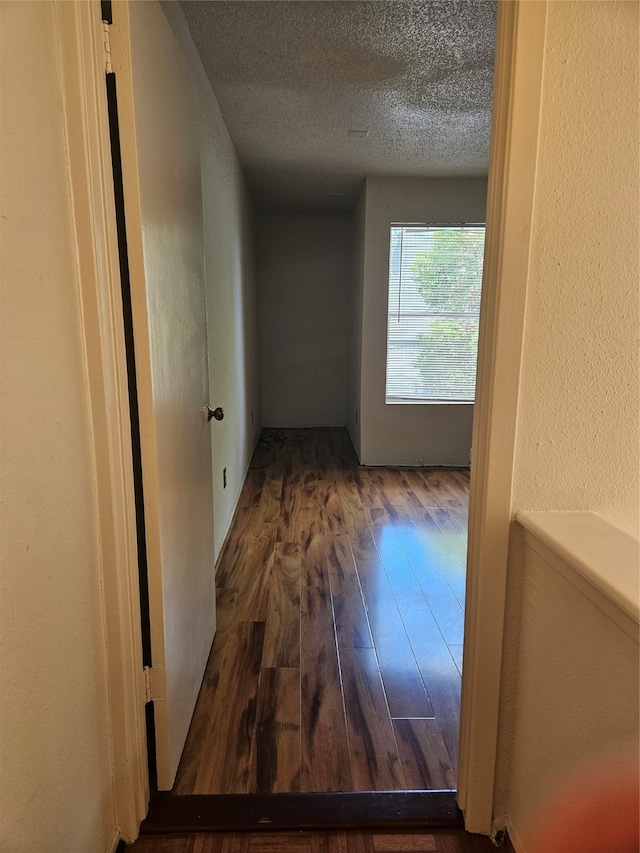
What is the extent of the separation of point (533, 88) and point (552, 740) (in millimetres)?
1355

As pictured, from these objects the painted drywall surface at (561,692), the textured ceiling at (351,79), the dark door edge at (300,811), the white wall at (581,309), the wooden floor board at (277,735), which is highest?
the textured ceiling at (351,79)

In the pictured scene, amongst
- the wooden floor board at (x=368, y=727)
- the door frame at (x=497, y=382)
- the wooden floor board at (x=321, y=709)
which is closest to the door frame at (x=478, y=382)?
the door frame at (x=497, y=382)

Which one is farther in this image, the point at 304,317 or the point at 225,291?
the point at 304,317

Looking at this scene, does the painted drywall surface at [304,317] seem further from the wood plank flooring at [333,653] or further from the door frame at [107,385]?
the door frame at [107,385]

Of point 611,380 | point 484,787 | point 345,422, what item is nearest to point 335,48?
point 611,380

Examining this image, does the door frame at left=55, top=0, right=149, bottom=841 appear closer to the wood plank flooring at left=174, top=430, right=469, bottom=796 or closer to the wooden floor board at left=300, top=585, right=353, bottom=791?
the wood plank flooring at left=174, top=430, right=469, bottom=796

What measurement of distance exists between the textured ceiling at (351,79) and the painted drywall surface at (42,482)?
54.2 inches

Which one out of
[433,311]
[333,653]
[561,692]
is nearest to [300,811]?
[333,653]

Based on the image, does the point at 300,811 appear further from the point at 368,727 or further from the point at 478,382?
the point at 478,382

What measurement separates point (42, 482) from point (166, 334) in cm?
57

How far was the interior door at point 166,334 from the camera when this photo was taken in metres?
1.14

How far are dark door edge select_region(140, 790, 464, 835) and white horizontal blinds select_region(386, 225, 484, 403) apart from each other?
3486 mm

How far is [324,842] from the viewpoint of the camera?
4.13ft

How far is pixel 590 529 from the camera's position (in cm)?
105
